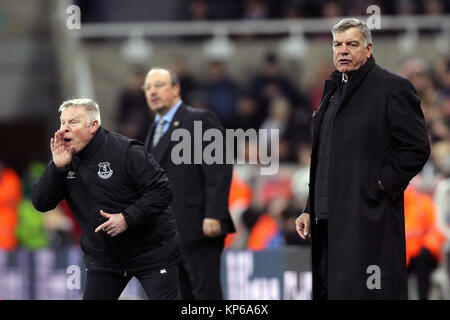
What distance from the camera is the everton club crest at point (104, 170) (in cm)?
701

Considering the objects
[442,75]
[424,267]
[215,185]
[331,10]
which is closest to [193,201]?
[215,185]

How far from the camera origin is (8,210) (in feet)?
46.5

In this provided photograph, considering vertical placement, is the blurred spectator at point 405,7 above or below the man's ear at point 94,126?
above

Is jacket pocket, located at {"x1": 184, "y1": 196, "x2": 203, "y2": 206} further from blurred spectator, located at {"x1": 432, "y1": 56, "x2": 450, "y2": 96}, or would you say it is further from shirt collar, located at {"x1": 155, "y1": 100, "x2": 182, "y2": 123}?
blurred spectator, located at {"x1": 432, "y1": 56, "x2": 450, "y2": 96}

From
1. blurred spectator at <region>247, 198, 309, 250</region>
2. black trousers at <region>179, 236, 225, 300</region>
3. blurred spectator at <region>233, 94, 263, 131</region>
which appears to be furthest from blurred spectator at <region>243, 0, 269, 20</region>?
black trousers at <region>179, 236, 225, 300</region>

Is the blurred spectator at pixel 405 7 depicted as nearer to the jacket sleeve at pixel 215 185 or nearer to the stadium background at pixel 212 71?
the stadium background at pixel 212 71

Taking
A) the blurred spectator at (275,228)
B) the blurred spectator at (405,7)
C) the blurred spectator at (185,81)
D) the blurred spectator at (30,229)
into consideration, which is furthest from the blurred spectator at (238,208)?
the blurred spectator at (405,7)

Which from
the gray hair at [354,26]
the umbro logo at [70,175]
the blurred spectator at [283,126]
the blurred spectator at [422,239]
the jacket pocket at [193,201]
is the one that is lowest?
the blurred spectator at [422,239]

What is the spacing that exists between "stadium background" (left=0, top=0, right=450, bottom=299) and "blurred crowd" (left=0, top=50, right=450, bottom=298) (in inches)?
0.8

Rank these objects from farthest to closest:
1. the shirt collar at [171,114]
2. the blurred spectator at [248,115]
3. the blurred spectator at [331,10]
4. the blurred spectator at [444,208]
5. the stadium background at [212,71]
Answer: the blurred spectator at [331,10]
the blurred spectator at [248,115]
the stadium background at [212,71]
the blurred spectator at [444,208]
the shirt collar at [171,114]

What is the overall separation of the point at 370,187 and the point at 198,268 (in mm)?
2221

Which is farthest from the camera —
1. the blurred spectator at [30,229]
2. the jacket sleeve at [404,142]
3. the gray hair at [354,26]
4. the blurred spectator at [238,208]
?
the blurred spectator at [30,229]

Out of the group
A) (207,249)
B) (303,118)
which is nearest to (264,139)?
(303,118)

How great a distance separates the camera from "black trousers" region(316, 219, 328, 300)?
7.03 meters
